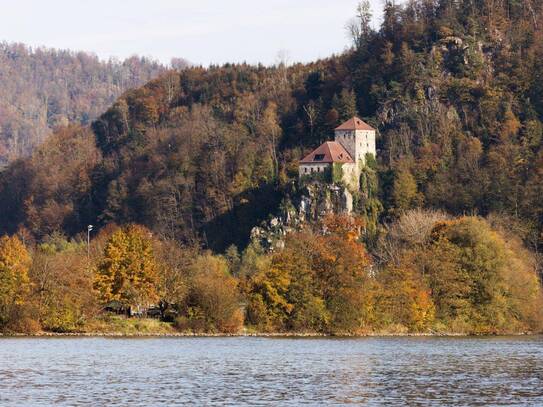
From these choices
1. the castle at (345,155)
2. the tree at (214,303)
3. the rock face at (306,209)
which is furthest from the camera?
the castle at (345,155)

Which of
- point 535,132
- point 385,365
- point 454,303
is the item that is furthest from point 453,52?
point 385,365

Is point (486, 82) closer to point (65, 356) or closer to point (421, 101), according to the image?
point (421, 101)

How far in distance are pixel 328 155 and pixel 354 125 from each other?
9044 mm

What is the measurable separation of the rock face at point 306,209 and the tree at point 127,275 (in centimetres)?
6778

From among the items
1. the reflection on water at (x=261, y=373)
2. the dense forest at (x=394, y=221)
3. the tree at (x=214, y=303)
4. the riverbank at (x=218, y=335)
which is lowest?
the reflection on water at (x=261, y=373)

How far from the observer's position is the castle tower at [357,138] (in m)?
181

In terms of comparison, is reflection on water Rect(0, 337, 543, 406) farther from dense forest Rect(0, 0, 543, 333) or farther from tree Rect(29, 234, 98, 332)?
dense forest Rect(0, 0, 543, 333)

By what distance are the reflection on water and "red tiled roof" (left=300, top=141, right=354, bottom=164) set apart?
8620 centimetres

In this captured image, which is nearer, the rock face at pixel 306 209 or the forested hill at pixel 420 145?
the rock face at pixel 306 209

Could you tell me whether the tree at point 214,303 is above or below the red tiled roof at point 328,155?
below

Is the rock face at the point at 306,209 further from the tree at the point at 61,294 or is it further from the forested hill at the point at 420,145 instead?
the tree at the point at 61,294

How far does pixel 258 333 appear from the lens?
102 meters

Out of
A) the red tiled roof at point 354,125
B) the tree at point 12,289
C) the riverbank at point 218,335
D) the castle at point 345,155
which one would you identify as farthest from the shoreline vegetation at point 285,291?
the red tiled roof at point 354,125

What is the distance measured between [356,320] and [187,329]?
48.8 feet
